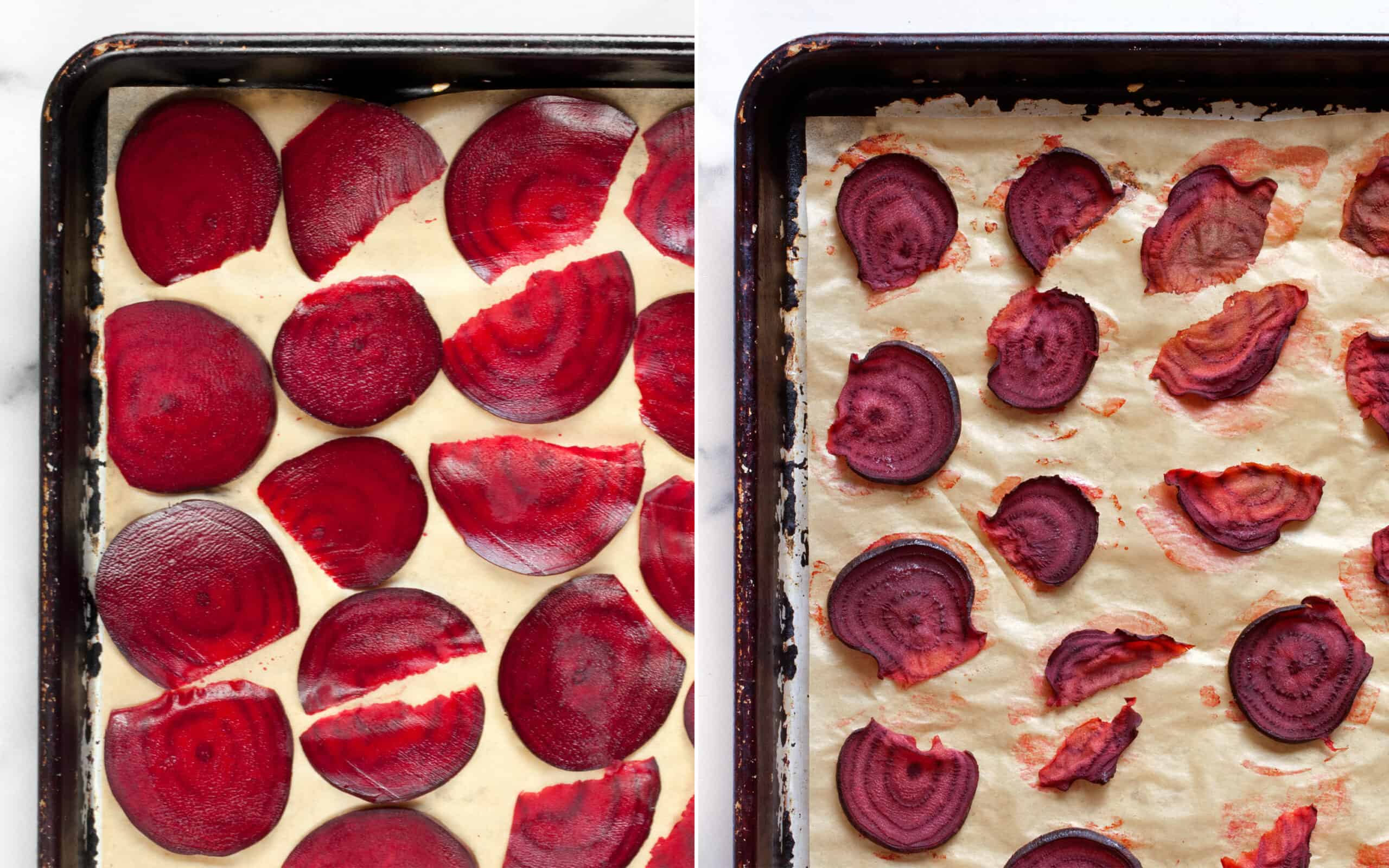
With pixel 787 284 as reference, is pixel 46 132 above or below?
above

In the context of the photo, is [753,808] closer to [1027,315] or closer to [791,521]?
[791,521]

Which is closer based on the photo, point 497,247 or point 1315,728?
point 1315,728

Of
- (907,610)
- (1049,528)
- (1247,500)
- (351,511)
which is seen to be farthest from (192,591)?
(1247,500)

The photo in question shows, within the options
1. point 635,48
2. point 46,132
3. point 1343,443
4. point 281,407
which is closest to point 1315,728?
point 1343,443

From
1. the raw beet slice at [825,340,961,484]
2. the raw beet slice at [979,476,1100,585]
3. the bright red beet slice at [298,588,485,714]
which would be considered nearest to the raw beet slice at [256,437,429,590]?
the bright red beet slice at [298,588,485,714]

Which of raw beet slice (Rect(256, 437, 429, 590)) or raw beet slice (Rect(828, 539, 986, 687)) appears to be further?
raw beet slice (Rect(256, 437, 429, 590))

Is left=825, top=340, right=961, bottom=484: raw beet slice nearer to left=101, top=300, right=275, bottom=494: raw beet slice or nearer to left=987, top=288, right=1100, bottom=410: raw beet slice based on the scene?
left=987, top=288, right=1100, bottom=410: raw beet slice
